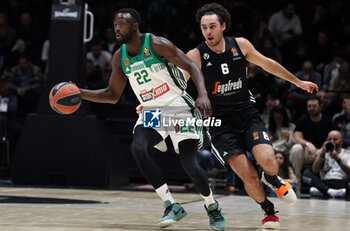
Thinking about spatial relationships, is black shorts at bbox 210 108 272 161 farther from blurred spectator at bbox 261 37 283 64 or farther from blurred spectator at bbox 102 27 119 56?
blurred spectator at bbox 102 27 119 56

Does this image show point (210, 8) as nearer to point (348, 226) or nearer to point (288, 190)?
point (288, 190)

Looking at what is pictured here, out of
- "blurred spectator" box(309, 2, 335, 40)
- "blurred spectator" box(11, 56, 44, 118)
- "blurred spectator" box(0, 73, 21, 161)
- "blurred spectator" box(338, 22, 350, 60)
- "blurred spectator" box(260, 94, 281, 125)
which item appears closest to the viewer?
"blurred spectator" box(260, 94, 281, 125)

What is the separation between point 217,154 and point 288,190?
73 cm

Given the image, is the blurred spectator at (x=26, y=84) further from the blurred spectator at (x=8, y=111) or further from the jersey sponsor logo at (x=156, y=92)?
the jersey sponsor logo at (x=156, y=92)

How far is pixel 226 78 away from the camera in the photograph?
627 centimetres

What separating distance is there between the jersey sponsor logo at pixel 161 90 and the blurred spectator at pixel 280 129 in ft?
15.6

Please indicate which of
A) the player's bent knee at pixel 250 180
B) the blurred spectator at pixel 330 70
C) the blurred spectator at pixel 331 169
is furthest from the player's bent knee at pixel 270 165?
the blurred spectator at pixel 330 70

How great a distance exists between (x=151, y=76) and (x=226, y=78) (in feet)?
2.38

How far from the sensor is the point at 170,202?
19.5 feet

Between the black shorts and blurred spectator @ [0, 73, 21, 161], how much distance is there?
6.34m

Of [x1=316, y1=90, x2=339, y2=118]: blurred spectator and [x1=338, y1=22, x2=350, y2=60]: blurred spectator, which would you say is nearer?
[x1=316, y1=90, x2=339, y2=118]: blurred spectator

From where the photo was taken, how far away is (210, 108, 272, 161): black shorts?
6215 millimetres

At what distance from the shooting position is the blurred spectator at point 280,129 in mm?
10508

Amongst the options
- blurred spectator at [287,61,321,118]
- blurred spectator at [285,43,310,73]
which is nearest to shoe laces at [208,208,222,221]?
blurred spectator at [287,61,321,118]
